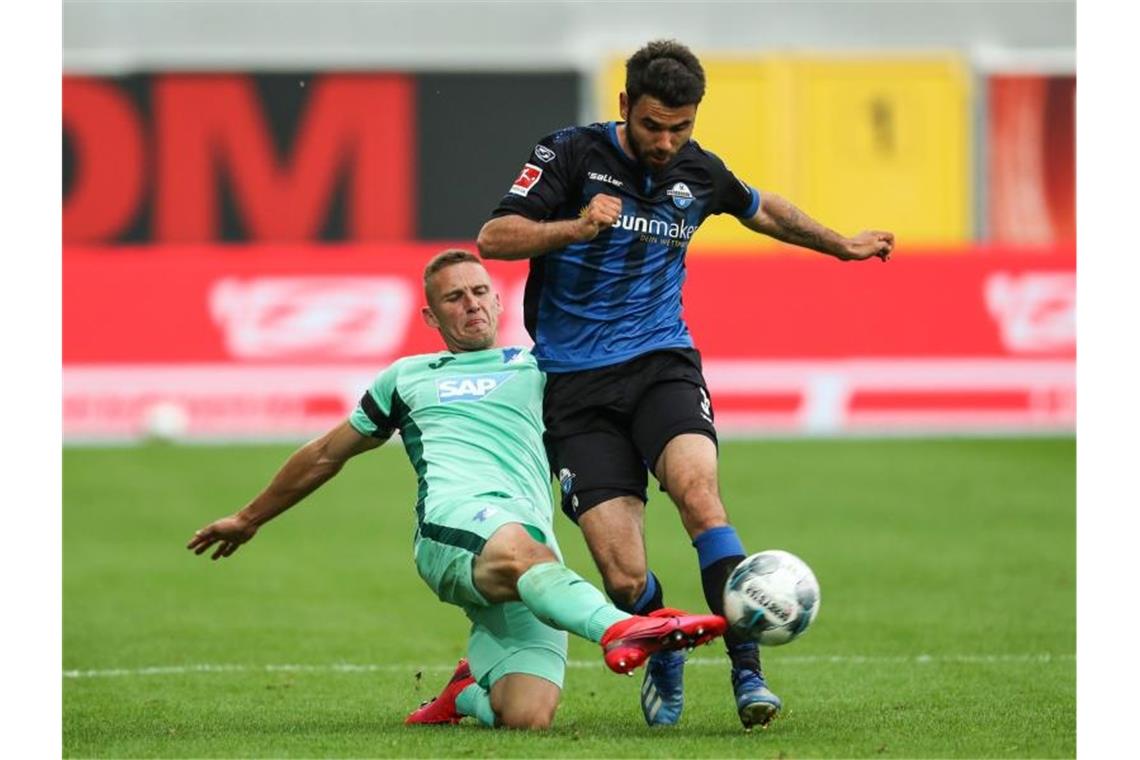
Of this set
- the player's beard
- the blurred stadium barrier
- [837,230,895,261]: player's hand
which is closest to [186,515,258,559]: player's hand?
the player's beard

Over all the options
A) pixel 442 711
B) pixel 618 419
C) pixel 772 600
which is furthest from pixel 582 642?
pixel 772 600

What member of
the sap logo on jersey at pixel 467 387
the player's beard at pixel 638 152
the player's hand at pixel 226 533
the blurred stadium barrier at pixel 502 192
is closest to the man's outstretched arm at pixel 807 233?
the player's beard at pixel 638 152

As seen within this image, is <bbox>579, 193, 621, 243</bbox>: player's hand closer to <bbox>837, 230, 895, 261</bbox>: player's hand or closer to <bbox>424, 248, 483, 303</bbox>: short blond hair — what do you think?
<bbox>424, 248, 483, 303</bbox>: short blond hair

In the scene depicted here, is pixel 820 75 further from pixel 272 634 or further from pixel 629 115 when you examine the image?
pixel 629 115

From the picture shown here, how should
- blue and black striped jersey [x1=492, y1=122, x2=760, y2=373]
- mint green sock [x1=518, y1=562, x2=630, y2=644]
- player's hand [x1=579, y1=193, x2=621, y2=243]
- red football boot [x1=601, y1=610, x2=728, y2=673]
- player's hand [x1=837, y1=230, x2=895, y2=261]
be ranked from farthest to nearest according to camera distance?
player's hand [x1=837, y1=230, x2=895, y2=261] → blue and black striped jersey [x1=492, y1=122, x2=760, y2=373] → player's hand [x1=579, y1=193, x2=621, y2=243] → mint green sock [x1=518, y1=562, x2=630, y2=644] → red football boot [x1=601, y1=610, x2=728, y2=673]

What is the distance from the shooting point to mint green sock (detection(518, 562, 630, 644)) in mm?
6914

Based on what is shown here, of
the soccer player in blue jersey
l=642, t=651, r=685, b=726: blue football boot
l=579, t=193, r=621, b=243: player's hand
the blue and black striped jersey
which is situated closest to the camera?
l=579, t=193, r=621, b=243: player's hand

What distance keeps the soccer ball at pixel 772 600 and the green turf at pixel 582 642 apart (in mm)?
400

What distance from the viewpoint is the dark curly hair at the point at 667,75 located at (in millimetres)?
7316

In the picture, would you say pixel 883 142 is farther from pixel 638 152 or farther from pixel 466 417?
pixel 466 417

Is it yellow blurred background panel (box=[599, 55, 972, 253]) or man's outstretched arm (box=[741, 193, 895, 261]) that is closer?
man's outstretched arm (box=[741, 193, 895, 261])

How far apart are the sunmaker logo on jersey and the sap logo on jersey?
75 centimetres

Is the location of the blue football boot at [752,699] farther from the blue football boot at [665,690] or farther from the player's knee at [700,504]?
the player's knee at [700,504]

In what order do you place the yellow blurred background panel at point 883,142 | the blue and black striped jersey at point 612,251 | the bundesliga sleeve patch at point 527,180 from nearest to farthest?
the bundesliga sleeve patch at point 527,180, the blue and black striped jersey at point 612,251, the yellow blurred background panel at point 883,142
